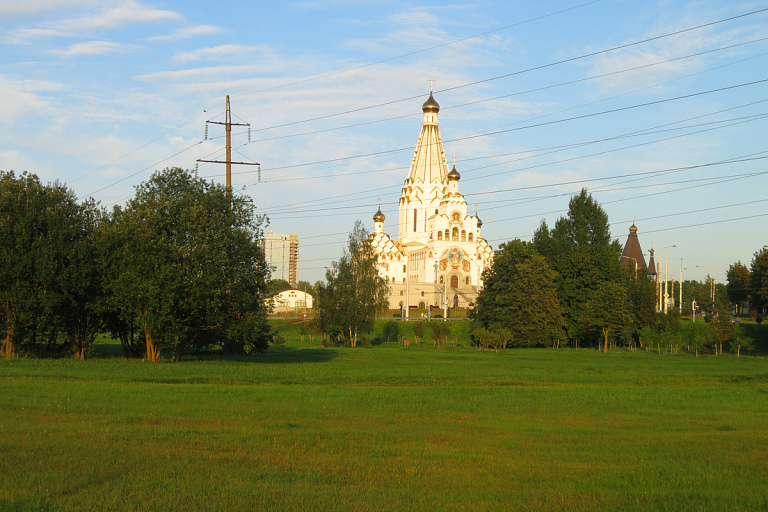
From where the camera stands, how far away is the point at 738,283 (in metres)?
96.0

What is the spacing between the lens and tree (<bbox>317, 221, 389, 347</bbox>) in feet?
194

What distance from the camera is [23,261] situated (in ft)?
107

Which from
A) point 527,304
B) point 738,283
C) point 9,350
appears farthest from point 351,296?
point 738,283

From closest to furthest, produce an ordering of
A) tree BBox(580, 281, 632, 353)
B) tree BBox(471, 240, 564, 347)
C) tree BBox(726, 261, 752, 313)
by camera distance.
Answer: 1. tree BBox(580, 281, 632, 353)
2. tree BBox(471, 240, 564, 347)
3. tree BBox(726, 261, 752, 313)

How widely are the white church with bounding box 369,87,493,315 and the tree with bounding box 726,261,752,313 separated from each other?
119 feet

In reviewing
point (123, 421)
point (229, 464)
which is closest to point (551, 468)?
point (229, 464)

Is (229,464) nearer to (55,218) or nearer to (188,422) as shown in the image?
(188,422)

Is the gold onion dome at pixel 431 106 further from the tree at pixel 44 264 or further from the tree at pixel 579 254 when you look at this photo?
the tree at pixel 44 264

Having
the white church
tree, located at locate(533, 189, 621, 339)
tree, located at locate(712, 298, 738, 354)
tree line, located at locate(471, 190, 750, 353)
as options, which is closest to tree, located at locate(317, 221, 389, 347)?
tree line, located at locate(471, 190, 750, 353)

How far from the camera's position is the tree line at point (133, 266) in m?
32.7

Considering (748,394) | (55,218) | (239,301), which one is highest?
(55,218)

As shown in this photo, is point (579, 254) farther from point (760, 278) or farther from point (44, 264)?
point (44, 264)

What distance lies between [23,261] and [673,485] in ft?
96.1

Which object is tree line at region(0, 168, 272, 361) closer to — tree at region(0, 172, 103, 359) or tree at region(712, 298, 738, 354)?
tree at region(0, 172, 103, 359)
